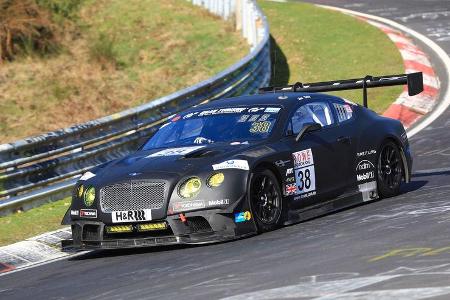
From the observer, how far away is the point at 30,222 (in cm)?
1134

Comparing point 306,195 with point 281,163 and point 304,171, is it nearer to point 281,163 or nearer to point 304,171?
point 304,171

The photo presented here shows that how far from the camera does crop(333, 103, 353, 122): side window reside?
11.4m

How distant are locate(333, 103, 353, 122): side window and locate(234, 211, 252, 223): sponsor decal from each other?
2283mm

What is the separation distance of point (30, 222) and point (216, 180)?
9.28 ft

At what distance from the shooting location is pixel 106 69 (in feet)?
74.2

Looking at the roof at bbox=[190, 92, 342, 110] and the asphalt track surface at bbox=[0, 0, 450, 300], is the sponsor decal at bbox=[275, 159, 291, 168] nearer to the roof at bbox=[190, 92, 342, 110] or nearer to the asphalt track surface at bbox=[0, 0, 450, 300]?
the asphalt track surface at bbox=[0, 0, 450, 300]

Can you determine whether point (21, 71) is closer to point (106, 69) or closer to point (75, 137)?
point (106, 69)

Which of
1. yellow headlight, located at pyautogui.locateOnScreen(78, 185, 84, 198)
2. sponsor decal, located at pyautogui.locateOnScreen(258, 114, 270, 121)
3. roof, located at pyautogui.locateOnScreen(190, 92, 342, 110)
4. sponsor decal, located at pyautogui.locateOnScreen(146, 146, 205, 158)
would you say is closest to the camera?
yellow headlight, located at pyautogui.locateOnScreen(78, 185, 84, 198)

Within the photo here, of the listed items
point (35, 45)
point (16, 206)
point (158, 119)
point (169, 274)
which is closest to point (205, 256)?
point (169, 274)

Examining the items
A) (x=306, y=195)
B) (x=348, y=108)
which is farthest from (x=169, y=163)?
(x=348, y=108)

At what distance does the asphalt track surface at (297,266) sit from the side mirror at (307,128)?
0.83 metres

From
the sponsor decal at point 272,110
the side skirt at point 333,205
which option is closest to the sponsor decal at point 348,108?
the side skirt at point 333,205

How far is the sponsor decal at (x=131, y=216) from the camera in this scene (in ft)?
30.6

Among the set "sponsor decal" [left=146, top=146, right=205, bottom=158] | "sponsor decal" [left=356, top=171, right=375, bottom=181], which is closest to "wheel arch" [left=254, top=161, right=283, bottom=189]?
"sponsor decal" [left=146, top=146, right=205, bottom=158]
